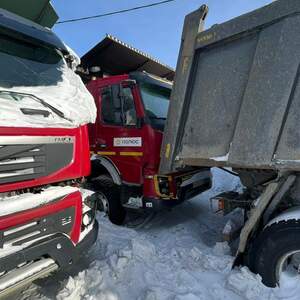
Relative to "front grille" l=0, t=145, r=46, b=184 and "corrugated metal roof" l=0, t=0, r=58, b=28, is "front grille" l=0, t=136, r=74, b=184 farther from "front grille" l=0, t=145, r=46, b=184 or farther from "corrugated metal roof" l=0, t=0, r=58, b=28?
"corrugated metal roof" l=0, t=0, r=58, b=28

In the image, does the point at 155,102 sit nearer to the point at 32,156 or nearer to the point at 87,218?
the point at 87,218

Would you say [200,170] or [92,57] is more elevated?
[92,57]

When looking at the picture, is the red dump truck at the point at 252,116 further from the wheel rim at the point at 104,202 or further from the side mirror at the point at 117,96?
the wheel rim at the point at 104,202

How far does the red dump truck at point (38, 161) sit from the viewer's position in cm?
253

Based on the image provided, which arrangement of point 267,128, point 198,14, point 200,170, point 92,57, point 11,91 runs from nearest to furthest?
1. point 11,91
2. point 267,128
3. point 198,14
4. point 200,170
5. point 92,57

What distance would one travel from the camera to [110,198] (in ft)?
17.5

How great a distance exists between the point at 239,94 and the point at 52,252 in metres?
2.30

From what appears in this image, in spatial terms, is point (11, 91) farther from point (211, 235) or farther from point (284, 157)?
point (211, 235)

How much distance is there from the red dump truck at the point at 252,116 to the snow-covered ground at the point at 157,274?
0.24 meters

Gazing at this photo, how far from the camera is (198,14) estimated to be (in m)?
3.90

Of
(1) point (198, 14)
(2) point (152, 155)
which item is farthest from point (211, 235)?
(1) point (198, 14)

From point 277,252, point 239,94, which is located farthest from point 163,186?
point 277,252

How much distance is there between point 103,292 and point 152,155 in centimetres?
205

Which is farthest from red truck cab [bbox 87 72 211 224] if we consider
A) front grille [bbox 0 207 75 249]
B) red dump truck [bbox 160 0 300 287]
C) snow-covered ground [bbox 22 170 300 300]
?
front grille [bbox 0 207 75 249]
